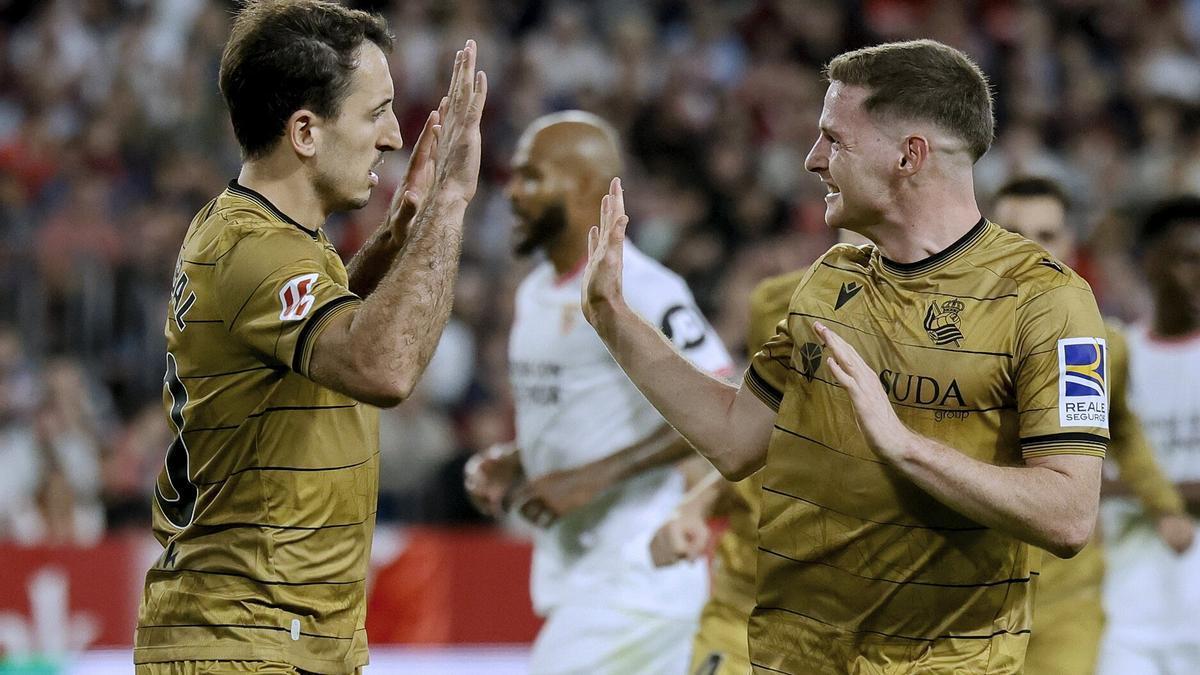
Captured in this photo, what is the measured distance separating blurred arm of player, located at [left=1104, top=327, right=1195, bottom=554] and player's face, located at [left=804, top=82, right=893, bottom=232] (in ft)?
8.85

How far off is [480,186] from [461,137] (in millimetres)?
9359

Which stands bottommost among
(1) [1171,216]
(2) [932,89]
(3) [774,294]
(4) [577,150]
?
(3) [774,294]

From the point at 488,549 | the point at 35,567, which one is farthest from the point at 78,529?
the point at 488,549

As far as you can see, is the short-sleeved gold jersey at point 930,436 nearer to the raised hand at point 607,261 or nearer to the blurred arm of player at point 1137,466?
the raised hand at point 607,261

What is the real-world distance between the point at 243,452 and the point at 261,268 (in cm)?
46

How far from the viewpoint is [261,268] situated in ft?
12.2

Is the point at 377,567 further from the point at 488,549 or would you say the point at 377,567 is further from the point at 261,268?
the point at 261,268

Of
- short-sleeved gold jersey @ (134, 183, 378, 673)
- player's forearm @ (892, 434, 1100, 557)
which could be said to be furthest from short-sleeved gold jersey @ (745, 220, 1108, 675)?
short-sleeved gold jersey @ (134, 183, 378, 673)

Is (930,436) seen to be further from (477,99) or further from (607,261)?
(477,99)

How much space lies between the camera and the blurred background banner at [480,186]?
9719 millimetres

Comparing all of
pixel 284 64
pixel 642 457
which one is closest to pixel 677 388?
pixel 284 64

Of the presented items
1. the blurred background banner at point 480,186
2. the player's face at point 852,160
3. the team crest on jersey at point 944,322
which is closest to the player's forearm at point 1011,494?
the team crest on jersey at point 944,322

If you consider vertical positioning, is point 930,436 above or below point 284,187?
below

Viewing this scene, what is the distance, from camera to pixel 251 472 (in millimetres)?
3807
